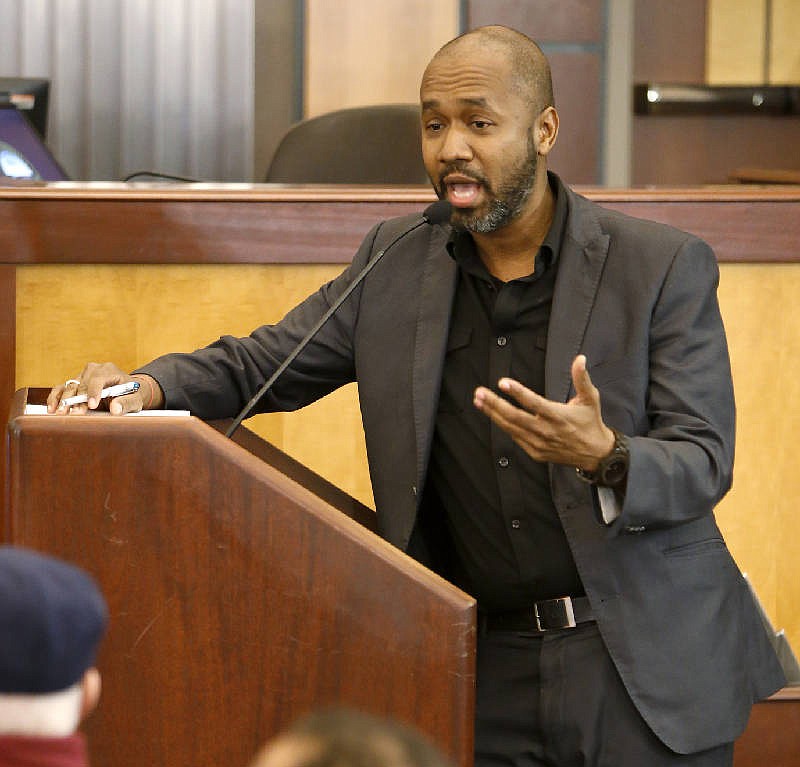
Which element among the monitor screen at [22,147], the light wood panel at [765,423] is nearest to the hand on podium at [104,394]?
the light wood panel at [765,423]

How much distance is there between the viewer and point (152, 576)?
137cm

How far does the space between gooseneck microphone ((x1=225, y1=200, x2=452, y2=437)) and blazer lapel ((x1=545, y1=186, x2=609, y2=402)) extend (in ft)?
0.52

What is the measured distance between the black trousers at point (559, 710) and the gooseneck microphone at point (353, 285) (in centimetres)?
41

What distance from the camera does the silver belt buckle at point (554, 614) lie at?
1706 mm

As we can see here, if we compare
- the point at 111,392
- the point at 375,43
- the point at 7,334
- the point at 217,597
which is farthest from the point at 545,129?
the point at 375,43

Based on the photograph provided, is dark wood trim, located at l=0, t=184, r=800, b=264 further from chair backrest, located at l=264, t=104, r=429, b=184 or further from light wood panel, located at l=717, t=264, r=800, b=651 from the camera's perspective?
chair backrest, located at l=264, t=104, r=429, b=184

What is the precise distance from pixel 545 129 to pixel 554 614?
60cm

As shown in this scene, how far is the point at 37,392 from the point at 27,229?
0.70 metres

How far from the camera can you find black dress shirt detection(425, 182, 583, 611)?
1.72m

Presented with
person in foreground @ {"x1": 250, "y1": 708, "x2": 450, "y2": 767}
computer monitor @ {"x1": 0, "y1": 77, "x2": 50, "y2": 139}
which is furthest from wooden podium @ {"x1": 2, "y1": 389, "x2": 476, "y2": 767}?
computer monitor @ {"x1": 0, "y1": 77, "x2": 50, "y2": 139}

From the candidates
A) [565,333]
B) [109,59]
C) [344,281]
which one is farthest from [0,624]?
[109,59]

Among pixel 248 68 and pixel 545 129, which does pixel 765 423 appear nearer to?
pixel 545 129

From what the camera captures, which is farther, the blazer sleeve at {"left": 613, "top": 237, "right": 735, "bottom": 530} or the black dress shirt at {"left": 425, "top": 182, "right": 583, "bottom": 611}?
the black dress shirt at {"left": 425, "top": 182, "right": 583, "bottom": 611}

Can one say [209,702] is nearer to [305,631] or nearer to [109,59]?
[305,631]
